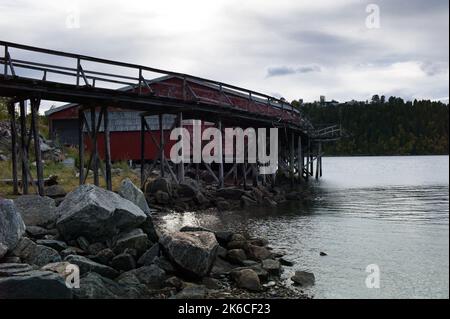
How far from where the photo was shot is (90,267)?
29.5ft

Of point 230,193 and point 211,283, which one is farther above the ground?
point 230,193

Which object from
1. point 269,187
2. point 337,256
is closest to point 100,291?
point 337,256

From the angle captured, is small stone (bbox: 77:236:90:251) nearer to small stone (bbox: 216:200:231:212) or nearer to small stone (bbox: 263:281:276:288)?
small stone (bbox: 263:281:276:288)

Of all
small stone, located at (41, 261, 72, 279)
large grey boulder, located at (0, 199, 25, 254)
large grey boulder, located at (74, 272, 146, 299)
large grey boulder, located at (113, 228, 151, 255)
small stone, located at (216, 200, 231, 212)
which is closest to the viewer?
large grey boulder, located at (74, 272, 146, 299)

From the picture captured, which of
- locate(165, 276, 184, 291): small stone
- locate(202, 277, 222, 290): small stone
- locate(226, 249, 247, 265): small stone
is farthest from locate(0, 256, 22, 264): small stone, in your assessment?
locate(226, 249, 247, 265): small stone

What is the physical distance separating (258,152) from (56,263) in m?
24.9

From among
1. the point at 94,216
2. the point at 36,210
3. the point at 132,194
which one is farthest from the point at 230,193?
the point at 94,216

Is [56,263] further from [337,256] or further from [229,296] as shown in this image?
[337,256]

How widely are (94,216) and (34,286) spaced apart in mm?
3157

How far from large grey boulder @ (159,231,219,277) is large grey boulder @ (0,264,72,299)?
2.67 m

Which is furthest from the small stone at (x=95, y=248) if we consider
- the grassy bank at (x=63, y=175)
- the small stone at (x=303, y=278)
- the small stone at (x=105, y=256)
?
the grassy bank at (x=63, y=175)

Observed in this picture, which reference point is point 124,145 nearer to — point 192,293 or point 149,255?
point 149,255

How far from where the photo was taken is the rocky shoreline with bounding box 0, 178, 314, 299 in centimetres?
809
